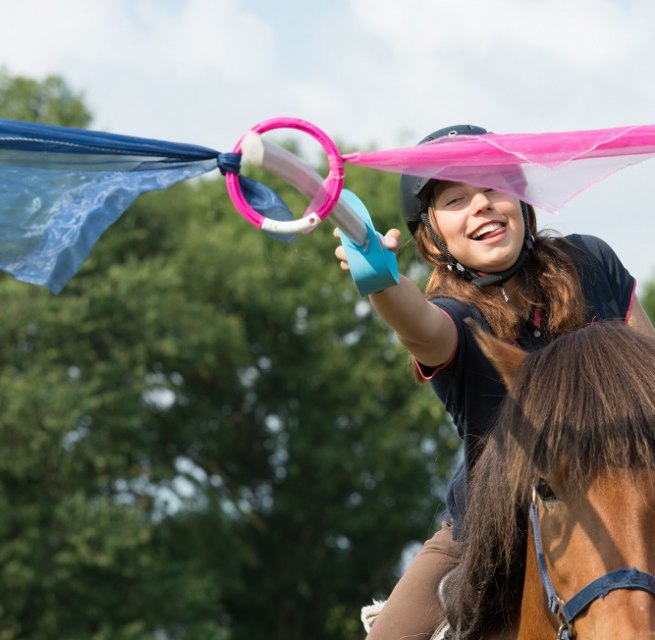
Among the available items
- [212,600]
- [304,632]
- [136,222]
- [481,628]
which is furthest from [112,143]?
[304,632]

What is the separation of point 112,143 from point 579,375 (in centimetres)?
174

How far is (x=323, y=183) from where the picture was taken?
3.77m

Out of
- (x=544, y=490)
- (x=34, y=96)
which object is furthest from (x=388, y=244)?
(x=34, y=96)

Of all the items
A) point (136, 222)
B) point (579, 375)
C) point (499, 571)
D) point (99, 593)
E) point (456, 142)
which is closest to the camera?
point (579, 375)

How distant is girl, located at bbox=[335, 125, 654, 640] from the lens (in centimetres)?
469

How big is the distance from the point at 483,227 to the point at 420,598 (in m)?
1.46

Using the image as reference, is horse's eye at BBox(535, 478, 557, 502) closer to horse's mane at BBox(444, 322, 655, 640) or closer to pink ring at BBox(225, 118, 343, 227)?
horse's mane at BBox(444, 322, 655, 640)

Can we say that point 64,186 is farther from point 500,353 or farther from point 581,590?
point 581,590

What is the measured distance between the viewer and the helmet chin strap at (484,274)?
198 inches

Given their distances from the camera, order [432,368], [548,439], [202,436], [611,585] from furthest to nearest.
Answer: [202,436] → [432,368] → [548,439] → [611,585]

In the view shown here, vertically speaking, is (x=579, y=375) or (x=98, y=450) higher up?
(x=98, y=450)

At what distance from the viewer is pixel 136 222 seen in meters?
35.9

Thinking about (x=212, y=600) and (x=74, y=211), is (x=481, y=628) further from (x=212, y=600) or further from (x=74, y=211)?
(x=212, y=600)

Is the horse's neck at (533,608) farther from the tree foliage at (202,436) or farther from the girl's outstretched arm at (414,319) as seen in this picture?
the tree foliage at (202,436)
